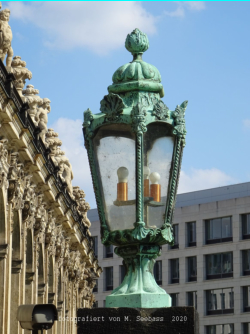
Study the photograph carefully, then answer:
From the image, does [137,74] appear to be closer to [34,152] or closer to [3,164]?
[3,164]

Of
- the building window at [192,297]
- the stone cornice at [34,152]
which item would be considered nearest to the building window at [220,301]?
the building window at [192,297]

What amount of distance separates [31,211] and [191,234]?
36645 mm

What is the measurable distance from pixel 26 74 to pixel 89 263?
29.0 meters

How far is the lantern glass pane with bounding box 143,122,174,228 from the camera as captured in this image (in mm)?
8352

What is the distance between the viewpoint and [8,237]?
3450cm

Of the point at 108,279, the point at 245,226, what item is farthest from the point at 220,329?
the point at 108,279

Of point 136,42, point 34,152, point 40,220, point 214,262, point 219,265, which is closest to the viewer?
point 136,42

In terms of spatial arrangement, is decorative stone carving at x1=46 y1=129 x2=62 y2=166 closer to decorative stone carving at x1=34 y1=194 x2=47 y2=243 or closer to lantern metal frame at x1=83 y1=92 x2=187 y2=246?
decorative stone carving at x1=34 y1=194 x2=47 y2=243

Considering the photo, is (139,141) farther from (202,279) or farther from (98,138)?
(202,279)

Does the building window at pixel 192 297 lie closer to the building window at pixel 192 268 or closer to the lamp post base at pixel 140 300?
the building window at pixel 192 268

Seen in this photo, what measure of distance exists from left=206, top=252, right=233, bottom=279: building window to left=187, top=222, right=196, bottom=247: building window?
5.84ft

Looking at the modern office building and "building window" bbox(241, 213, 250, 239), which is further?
"building window" bbox(241, 213, 250, 239)

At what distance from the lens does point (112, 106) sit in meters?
8.34

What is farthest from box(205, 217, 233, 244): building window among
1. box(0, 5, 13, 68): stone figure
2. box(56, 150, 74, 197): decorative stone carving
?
box(0, 5, 13, 68): stone figure
